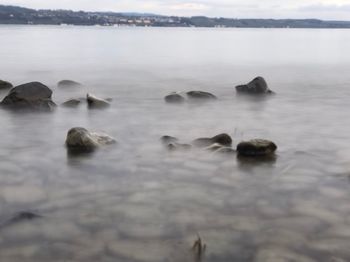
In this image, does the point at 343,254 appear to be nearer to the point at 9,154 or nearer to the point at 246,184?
the point at 246,184

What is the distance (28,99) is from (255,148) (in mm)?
8529

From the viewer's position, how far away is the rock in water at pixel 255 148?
33.5ft

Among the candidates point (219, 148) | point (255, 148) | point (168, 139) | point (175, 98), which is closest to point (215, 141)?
point (219, 148)

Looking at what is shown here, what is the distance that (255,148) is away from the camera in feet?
33.7

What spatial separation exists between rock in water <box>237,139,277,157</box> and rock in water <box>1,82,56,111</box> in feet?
24.7

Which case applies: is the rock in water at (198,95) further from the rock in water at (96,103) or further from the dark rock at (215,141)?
the dark rock at (215,141)

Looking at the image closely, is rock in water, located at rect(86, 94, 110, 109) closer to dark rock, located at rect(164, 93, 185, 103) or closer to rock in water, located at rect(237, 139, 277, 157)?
dark rock, located at rect(164, 93, 185, 103)

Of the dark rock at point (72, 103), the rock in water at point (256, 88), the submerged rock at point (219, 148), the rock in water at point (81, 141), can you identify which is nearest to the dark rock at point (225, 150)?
the submerged rock at point (219, 148)

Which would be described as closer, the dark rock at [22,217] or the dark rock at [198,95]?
the dark rock at [22,217]

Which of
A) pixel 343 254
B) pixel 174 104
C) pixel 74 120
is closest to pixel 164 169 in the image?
pixel 343 254

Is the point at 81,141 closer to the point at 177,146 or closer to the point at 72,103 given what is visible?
the point at 177,146

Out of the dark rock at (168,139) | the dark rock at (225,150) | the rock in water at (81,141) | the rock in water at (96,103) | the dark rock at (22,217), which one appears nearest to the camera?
the dark rock at (22,217)

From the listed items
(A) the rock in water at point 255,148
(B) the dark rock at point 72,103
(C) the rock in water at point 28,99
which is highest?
(A) the rock in water at point 255,148

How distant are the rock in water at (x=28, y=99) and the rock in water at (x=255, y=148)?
752 cm
